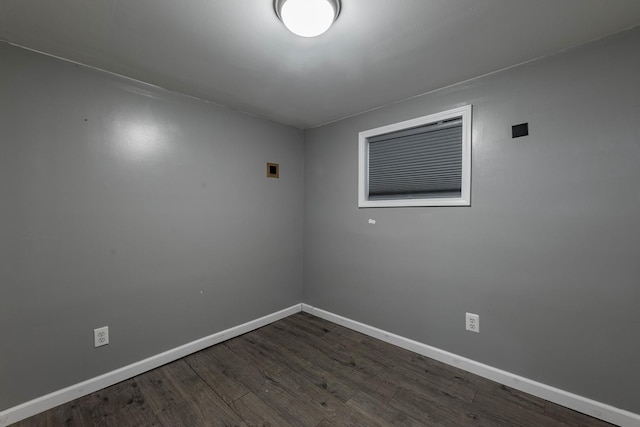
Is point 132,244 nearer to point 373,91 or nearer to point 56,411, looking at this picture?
point 56,411

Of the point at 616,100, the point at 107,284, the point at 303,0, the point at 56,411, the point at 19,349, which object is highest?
the point at 303,0

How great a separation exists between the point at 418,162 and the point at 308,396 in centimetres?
216

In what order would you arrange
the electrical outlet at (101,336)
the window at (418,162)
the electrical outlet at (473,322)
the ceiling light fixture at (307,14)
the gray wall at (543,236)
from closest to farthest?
the ceiling light fixture at (307,14), the gray wall at (543,236), the electrical outlet at (101,336), the electrical outlet at (473,322), the window at (418,162)

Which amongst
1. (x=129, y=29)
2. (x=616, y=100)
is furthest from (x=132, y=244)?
(x=616, y=100)

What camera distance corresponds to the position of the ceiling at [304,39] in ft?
4.53

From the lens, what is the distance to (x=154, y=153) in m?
2.22

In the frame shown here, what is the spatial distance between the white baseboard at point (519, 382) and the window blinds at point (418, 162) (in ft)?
4.52

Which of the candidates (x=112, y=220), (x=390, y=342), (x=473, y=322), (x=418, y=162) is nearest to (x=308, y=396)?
(x=390, y=342)

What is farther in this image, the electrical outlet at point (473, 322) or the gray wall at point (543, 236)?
the electrical outlet at point (473, 322)

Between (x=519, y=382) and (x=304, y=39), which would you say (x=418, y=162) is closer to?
(x=304, y=39)

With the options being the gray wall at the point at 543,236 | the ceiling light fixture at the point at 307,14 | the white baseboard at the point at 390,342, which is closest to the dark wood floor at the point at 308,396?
the white baseboard at the point at 390,342

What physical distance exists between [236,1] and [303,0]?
35 cm

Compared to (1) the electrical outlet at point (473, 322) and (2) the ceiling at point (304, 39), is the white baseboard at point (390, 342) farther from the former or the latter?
(2) the ceiling at point (304, 39)

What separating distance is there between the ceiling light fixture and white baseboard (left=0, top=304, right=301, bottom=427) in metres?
2.64
